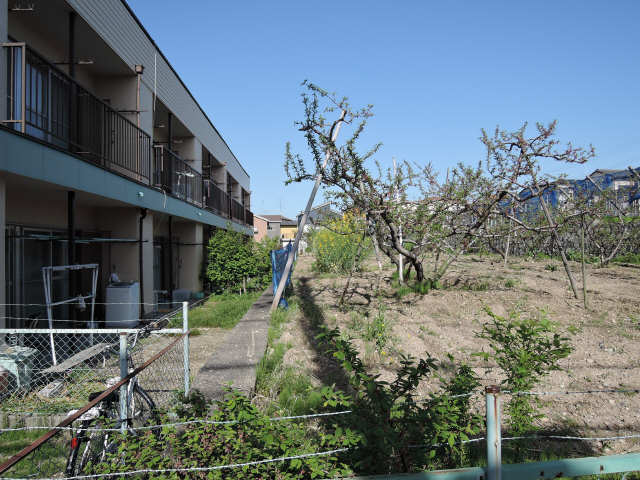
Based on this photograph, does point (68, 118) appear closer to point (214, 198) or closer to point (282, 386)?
point (282, 386)

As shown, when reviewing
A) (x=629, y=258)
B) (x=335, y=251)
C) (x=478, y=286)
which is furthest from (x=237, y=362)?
(x=629, y=258)

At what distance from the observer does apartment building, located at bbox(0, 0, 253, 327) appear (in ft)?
16.0

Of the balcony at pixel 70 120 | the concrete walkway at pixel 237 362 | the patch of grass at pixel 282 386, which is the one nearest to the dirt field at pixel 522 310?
the patch of grass at pixel 282 386

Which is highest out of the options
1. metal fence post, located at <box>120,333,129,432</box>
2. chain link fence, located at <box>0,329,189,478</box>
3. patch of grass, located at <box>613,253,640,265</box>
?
patch of grass, located at <box>613,253,640,265</box>

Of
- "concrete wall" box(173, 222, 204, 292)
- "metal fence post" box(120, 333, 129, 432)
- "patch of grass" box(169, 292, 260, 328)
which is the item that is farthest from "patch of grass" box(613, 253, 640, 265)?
"metal fence post" box(120, 333, 129, 432)

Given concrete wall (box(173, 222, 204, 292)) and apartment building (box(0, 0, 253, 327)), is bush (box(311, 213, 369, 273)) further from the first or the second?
apartment building (box(0, 0, 253, 327))

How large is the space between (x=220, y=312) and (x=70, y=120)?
544 cm

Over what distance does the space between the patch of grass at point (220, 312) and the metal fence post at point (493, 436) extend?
6.55 m

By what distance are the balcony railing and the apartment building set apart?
2.69 meters

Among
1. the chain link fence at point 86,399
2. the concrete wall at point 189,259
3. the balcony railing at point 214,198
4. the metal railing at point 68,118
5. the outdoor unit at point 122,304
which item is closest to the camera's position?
the chain link fence at point 86,399

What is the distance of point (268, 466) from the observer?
2186mm

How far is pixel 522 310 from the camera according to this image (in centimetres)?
756

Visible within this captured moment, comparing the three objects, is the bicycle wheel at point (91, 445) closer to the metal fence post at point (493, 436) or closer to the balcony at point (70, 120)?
the metal fence post at point (493, 436)

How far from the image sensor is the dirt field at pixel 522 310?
4.05 m
